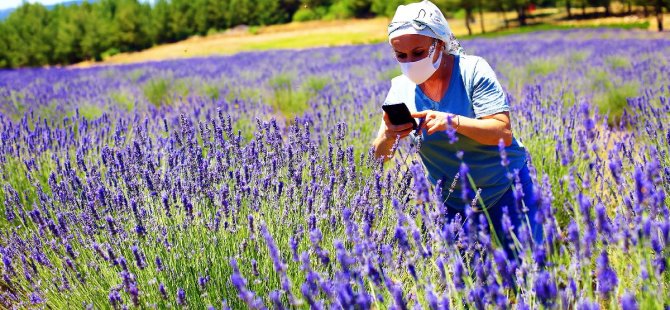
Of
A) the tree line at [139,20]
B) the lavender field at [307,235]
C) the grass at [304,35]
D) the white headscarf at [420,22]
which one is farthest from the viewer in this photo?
the tree line at [139,20]

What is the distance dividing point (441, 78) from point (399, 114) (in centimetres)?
33

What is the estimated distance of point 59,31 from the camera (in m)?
41.9

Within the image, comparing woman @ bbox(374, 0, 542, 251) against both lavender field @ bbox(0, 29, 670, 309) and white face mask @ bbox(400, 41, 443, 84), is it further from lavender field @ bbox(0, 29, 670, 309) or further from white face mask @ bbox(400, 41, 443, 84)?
lavender field @ bbox(0, 29, 670, 309)

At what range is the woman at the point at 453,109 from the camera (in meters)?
1.79

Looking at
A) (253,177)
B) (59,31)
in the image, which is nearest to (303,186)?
(253,177)

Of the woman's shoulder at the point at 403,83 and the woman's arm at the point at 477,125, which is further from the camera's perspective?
the woman's shoulder at the point at 403,83

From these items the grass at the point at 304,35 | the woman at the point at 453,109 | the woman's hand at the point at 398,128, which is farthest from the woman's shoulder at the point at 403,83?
the grass at the point at 304,35

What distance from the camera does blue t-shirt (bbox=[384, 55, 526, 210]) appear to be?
185cm

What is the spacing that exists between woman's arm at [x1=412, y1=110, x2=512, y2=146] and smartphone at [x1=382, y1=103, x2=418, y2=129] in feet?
0.28

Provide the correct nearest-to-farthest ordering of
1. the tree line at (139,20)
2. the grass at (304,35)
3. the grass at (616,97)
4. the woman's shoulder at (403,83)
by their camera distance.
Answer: the woman's shoulder at (403,83) < the grass at (616,97) < the grass at (304,35) < the tree line at (139,20)

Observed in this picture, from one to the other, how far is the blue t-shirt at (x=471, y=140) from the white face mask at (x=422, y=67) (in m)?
0.13

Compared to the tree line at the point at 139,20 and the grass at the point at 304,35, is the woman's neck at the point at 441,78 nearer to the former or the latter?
the grass at the point at 304,35

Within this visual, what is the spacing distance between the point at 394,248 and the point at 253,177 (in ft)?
2.06

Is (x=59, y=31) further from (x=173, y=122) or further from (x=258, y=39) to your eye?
(x=173, y=122)
